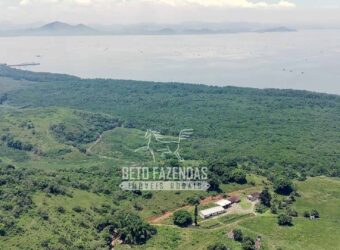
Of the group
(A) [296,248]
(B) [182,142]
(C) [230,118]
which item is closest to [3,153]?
(B) [182,142]

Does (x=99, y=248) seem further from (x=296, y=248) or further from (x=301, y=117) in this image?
(x=301, y=117)

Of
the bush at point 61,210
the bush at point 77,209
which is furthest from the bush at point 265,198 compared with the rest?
the bush at point 61,210

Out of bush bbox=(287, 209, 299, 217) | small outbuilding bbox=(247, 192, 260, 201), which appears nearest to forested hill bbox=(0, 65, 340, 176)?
small outbuilding bbox=(247, 192, 260, 201)

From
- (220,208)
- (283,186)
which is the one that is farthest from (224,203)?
(283,186)

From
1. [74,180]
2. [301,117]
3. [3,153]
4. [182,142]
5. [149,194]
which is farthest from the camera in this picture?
[301,117]

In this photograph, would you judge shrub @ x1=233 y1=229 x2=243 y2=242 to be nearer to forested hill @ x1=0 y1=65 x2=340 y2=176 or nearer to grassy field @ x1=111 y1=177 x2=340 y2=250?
grassy field @ x1=111 y1=177 x2=340 y2=250

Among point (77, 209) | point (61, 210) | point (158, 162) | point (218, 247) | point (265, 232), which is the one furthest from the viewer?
point (158, 162)

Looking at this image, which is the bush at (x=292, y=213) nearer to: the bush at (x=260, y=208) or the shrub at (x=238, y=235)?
the bush at (x=260, y=208)

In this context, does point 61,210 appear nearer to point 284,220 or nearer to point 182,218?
point 182,218
